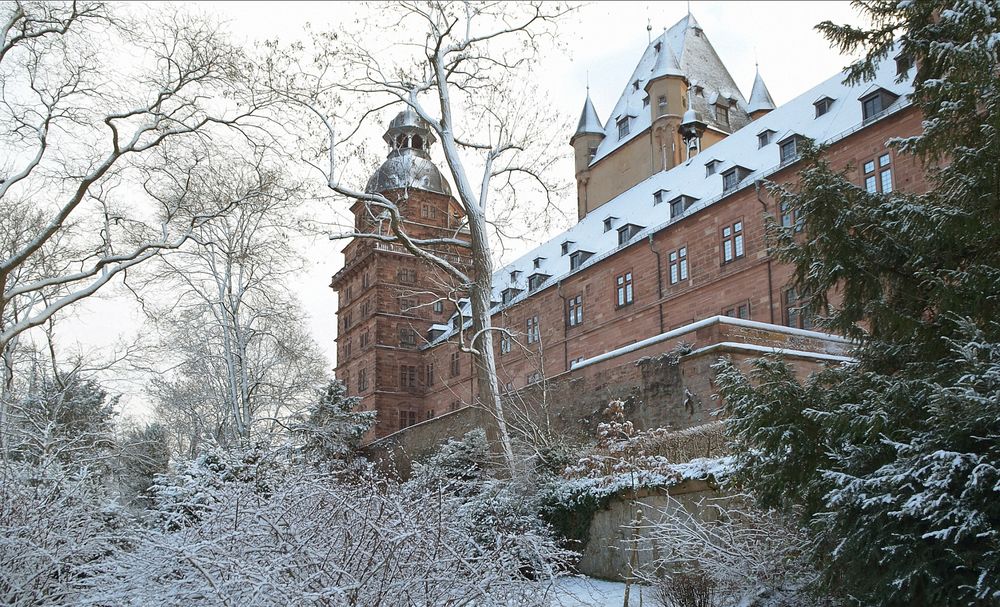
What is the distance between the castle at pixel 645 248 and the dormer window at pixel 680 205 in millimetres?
81

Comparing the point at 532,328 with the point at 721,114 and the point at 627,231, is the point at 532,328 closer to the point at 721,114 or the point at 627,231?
the point at 627,231

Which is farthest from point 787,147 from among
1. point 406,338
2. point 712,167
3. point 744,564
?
point 406,338

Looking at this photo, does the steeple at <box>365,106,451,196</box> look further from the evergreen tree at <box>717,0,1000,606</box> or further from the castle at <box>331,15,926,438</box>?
the evergreen tree at <box>717,0,1000,606</box>

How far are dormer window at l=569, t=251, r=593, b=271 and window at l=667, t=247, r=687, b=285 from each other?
230 inches

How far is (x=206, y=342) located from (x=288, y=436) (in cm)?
757

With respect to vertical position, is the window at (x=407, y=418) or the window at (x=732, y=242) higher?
the window at (x=732, y=242)

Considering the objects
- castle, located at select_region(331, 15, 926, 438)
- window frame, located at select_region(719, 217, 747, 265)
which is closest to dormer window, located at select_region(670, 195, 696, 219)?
castle, located at select_region(331, 15, 926, 438)

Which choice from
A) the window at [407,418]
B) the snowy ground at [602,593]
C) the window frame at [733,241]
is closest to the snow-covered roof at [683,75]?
the window at [407,418]

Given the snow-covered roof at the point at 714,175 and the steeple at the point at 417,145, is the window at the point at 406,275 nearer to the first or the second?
the steeple at the point at 417,145

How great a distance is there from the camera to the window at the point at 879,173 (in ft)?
73.5

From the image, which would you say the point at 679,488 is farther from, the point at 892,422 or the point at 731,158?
the point at 731,158

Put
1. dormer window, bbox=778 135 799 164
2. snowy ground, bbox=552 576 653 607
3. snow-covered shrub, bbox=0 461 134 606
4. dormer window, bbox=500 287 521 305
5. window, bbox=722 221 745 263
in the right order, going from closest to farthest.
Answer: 1. snow-covered shrub, bbox=0 461 134 606
2. snowy ground, bbox=552 576 653 607
3. dormer window, bbox=778 135 799 164
4. window, bbox=722 221 745 263
5. dormer window, bbox=500 287 521 305

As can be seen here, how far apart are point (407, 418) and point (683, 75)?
72.2 ft

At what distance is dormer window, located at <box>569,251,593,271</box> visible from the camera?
1395 inches
